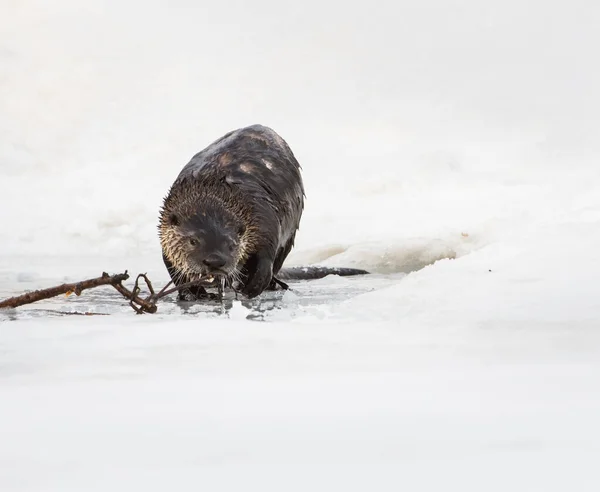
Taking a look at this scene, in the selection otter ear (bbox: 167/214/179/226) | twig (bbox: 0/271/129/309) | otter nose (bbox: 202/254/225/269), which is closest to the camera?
twig (bbox: 0/271/129/309)

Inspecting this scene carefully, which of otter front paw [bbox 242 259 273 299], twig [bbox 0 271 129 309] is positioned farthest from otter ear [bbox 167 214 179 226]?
twig [bbox 0 271 129 309]

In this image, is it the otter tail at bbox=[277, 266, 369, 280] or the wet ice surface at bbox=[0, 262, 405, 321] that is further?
the otter tail at bbox=[277, 266, 369, 280]

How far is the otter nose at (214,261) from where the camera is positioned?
4434mm

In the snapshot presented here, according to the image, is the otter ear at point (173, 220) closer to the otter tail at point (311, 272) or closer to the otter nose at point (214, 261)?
the otter nose at point (214, 261)

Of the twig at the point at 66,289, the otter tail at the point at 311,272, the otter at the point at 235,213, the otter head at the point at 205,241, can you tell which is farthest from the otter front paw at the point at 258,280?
the twig at the point at 66,289

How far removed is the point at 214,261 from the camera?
4434 mm

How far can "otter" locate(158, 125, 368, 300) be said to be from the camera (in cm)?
469

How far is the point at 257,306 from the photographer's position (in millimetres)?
4172

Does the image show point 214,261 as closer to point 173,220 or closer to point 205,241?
point 205,241

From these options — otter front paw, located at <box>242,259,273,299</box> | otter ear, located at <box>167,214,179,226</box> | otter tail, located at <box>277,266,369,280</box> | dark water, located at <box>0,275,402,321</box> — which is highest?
otter ear, located at <box>167,214,179,226</box>

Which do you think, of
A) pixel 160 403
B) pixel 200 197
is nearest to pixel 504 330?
pixel 160 403

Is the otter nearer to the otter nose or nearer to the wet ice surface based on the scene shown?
the otter nose

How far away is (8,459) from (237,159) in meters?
4.76

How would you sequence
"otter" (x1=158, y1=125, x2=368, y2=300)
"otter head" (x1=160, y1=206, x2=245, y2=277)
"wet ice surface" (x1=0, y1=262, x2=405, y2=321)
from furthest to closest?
"otter" (x1=158, y1=125, x2=368, y2=300) < "otter head" (x1=160, y1=206, x2=245, y2=277) < "wet ice surface" (x1=0, y1=262, x2=405, y2=321)
